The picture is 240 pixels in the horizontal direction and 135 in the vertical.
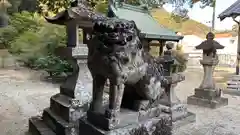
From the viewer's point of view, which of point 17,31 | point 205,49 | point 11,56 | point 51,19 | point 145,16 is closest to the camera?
point 51,19

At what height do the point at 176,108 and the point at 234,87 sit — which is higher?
the point at 234,87

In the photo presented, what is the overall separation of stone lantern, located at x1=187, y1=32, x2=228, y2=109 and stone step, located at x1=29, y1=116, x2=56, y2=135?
3585 mm

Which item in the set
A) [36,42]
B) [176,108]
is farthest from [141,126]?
[36,42]

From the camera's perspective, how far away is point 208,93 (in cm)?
550

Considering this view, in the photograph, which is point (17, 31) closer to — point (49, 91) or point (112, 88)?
point (49, 91)

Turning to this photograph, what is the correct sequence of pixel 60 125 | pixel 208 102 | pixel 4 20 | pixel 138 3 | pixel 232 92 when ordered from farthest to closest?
pixel 4 20
pixel 138 3
pixel 232 92
pixel 208 102
pixel 60 125

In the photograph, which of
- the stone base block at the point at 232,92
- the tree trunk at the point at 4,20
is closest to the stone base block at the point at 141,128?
the stone base block at the point at 232,92

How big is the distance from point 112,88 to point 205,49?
4102 mm

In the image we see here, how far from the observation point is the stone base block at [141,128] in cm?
201

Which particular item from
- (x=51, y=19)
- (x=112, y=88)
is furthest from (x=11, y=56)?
(x=112, y=88)

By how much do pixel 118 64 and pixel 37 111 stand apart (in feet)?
11.9

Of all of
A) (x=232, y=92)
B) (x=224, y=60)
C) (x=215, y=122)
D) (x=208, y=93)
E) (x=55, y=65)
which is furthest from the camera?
(x=224, y=60)

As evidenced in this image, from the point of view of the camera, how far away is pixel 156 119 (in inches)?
90.1

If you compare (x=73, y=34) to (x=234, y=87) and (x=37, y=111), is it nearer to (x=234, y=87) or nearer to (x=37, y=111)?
(x=37, y=111)
